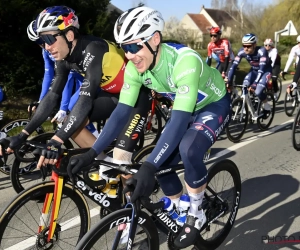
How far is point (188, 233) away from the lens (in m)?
3.06

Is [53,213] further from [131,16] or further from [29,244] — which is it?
[131,16]

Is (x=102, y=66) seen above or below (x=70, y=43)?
below

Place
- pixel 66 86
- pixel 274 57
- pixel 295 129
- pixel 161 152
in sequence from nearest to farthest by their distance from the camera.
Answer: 1. pixel 161 152
2. pixel 66 86
3. pixel 295 129
4. pixel 274 57

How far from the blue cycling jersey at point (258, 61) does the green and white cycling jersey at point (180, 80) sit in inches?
192

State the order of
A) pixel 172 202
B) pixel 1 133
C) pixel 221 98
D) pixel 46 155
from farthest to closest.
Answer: pixel 1 133
pixel 221 98
pixel 172 202
pixel 46 155

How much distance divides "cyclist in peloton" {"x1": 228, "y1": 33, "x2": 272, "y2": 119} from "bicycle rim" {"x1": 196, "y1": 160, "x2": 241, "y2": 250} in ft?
13.9

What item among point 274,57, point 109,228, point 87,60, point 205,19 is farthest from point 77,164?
point 205,19

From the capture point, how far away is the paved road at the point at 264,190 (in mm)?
3689

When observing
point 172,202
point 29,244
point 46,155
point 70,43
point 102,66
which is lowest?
point 29,244

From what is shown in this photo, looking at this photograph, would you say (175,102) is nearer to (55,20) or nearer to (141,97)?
(141,97)

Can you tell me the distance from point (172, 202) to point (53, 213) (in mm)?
982

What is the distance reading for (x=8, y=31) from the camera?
36.6 feet

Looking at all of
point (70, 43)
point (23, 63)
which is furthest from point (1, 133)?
point (23, 63)

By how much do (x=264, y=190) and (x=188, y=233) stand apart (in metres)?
2.13
